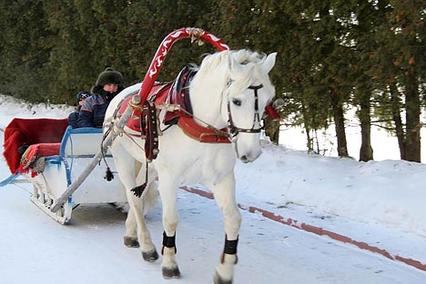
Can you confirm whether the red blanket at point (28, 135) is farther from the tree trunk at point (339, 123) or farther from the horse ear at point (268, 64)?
the tree trunk at point (339, 123)

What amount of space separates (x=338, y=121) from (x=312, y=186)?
6.94 feet

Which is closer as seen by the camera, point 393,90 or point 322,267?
point 322,267

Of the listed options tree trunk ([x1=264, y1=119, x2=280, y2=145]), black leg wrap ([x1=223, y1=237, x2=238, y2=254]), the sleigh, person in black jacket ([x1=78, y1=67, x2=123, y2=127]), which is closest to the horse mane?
black leg wrap ([x1=223, y1=237, x2=238, y2=254])

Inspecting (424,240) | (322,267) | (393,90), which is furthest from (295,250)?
(393,90)

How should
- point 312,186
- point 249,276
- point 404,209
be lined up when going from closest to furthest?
1. point 249,276
2. point 404,209
3. point 312,186

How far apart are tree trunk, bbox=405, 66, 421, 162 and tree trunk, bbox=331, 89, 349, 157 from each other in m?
1.05

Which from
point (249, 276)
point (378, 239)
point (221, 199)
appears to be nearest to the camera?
point (221, 199)

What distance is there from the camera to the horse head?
12.8 feet

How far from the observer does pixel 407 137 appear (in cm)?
834

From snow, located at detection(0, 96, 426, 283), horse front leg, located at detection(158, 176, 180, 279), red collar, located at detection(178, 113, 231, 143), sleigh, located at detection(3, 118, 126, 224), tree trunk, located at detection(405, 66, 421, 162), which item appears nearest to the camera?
red collar, located at detection(178, 113, 231, 143)

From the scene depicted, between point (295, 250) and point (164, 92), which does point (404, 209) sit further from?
point (164, 92)

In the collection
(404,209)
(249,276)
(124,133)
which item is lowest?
(249,276)

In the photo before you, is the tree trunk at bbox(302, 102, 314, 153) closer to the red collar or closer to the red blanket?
the red blanket

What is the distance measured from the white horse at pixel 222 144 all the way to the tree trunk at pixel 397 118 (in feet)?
12.9
